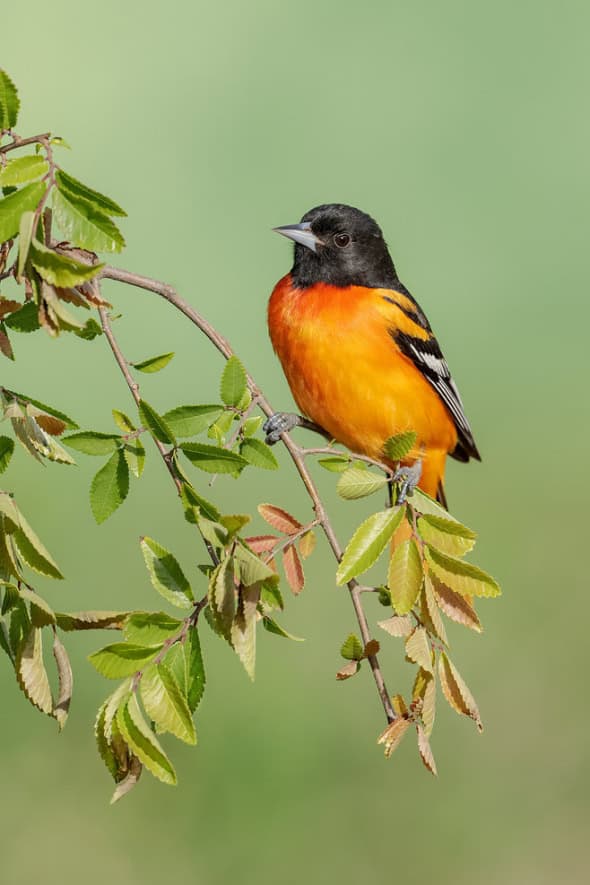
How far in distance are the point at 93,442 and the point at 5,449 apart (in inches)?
6.0

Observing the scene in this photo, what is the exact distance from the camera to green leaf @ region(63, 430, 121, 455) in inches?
73.0

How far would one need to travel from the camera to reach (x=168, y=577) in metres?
1.75

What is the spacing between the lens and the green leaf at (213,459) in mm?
1815

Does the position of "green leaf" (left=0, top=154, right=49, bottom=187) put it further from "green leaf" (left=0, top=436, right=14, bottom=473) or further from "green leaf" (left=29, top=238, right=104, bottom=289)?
"green leaf" (left=0, top=436, right=14, bottom=473)

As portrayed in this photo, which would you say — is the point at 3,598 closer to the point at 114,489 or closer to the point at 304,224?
the point at 114,489

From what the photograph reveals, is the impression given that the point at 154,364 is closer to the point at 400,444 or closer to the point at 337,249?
the point at 400,444

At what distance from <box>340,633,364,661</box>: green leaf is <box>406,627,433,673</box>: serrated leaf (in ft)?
0.28

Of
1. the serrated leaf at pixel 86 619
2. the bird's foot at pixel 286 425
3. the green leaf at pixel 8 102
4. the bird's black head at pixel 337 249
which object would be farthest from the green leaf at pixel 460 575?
the bird's black head at pixel 337 249

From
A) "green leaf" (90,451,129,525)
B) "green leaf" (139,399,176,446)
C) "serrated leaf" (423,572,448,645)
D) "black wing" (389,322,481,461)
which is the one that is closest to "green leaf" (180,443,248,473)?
→ "green leaf" (139,399,176,446)

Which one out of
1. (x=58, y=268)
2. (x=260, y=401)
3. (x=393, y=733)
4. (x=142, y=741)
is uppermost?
(x=58, y=268)

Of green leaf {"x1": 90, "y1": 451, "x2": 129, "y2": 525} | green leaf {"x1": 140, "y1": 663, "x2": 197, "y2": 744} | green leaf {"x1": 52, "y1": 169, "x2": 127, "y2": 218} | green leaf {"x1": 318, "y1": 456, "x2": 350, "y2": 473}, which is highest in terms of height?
green leaf {"x1": 52, "y1": 169, "x2": 127, "y2": 218}

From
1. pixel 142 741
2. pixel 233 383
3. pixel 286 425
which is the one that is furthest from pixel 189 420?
pixel 286 425

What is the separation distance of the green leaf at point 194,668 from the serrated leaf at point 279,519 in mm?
383

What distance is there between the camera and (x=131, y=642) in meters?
1.66
